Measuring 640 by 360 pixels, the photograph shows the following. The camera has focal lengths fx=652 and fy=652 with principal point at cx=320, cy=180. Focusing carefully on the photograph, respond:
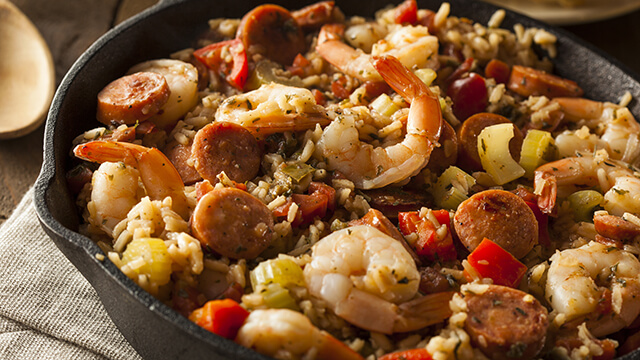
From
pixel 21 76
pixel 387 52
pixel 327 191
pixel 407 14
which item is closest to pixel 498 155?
pixel 387 52

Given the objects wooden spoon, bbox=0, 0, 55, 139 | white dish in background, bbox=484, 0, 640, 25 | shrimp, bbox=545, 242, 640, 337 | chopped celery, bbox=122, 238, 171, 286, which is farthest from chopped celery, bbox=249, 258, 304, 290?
white dish in background, bbox=484, 0, 640, 25

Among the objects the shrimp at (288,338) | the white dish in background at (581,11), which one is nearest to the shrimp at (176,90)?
the shrimp at (288,338)

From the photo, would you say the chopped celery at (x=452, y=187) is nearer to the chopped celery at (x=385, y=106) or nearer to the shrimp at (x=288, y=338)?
the chopped celery at (x=385, y=106)

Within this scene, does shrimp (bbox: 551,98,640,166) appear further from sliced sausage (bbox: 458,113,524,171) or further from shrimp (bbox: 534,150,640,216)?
sliced sausage (bbox: 458,113,524,171)

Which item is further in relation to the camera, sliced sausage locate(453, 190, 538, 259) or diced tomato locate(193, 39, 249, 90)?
diced tomato locate(193, 39, 249, 90)

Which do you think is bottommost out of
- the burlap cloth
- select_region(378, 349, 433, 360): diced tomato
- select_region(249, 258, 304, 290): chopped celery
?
the burlap cloth

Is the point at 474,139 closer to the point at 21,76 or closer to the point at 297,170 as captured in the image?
the point at 297,170

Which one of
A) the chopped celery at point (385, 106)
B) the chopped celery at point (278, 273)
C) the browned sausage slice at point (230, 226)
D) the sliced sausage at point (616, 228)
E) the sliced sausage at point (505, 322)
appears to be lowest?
the sliced sausage at point (505, 322)

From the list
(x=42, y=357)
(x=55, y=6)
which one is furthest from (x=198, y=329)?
(x=55, y=6)
